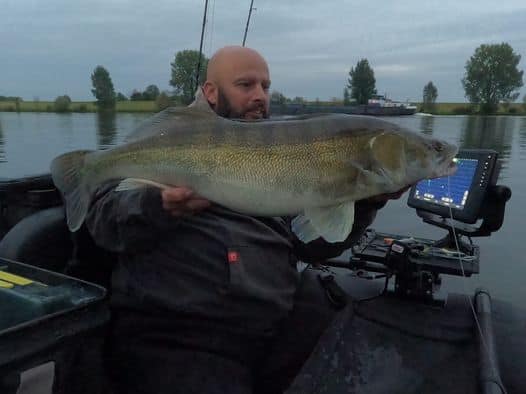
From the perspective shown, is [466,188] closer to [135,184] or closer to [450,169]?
[450,169]

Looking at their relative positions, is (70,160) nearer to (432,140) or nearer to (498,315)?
(432,140)

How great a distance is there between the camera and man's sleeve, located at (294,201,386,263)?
9.16ft

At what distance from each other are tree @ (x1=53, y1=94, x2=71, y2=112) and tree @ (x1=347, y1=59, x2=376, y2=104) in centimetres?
3262

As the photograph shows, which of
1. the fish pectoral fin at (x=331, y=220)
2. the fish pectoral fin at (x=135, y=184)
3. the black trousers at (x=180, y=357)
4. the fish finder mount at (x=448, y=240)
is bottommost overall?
the black trousers at (x=180, y=357)

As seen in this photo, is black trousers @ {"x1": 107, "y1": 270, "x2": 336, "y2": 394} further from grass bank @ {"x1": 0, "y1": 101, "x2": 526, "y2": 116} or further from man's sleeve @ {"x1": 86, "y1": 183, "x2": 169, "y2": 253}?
grass bank @ {"x1": 0, "y1": 101, "x2": 526, "y2": 116}

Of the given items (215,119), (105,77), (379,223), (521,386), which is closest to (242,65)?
(215,119)

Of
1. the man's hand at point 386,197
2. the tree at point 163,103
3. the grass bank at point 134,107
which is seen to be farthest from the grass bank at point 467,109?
the man's hand at point 386,197

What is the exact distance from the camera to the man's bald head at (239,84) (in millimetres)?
3133

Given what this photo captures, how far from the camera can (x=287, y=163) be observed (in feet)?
7.39

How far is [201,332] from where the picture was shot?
2.40 m

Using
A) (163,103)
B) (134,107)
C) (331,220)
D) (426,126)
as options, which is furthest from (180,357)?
(134,107)

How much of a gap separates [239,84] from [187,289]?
1.40m

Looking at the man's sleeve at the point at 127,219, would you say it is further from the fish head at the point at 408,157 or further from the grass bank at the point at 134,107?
the grass bank at the point at 134,107

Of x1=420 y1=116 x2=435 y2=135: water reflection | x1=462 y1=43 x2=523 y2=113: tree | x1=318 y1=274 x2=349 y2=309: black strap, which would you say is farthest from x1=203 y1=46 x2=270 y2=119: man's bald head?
x1=462 y1=43 x2=523 y2=113: tree
